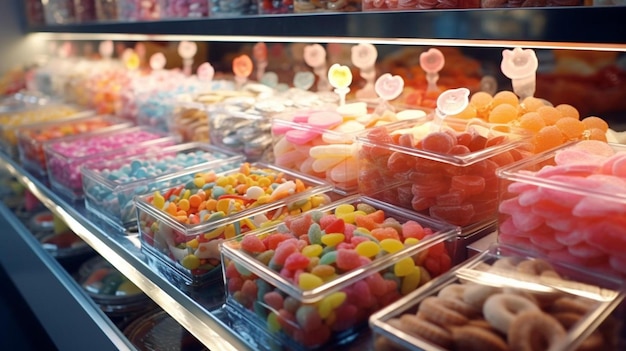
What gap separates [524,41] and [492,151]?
0.86 ft

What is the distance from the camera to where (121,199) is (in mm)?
Answer: 1661

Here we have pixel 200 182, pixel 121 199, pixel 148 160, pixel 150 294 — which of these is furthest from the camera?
pixel 148 160

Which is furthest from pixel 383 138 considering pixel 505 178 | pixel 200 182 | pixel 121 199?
pixel 121 199

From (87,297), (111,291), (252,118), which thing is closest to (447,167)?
(252,118)

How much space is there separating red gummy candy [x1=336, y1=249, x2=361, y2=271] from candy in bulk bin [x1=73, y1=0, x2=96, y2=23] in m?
2.50

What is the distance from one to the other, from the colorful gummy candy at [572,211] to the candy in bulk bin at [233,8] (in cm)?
105

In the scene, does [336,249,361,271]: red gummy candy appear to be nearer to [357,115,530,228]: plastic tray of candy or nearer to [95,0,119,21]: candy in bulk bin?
[357,115,530,228]: plastic tray of candy

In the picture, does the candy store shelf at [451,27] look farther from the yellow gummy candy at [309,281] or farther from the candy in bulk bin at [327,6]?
the yellow gummy candy at [309,281]

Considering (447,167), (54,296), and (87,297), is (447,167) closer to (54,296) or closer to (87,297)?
(87,297)

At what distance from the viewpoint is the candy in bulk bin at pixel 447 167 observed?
1.18 metres

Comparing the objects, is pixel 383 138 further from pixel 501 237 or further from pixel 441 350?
pixel 441 350

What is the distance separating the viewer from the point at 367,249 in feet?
3.37

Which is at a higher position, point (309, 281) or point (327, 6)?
point (327, 6)

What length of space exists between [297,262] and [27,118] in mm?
2317
